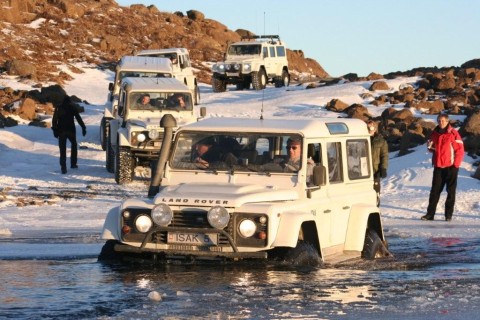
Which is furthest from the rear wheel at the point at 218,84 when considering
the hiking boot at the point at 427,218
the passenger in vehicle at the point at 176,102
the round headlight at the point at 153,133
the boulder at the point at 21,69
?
the hiking boot at the point at 427,218

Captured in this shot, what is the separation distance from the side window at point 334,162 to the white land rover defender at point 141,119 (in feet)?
37.2

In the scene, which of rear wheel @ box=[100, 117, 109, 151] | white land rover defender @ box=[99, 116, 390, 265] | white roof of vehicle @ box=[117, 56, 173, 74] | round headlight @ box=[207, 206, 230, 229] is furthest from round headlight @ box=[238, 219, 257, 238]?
white roof of vehicle @ box=[117, 56, 173, 74]

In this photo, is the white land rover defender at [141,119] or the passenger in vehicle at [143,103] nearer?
the white land rover defender at [141,119]

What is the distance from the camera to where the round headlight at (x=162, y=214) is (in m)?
11.1

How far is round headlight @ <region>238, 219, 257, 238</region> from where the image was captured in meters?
11.0

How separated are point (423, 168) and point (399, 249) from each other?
29.7 ft

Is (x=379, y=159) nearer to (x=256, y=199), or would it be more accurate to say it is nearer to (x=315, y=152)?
(x=315, y=152)

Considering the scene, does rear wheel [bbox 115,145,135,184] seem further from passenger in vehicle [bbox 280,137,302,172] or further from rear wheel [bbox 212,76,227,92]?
rear wheel [bbox 212,76,227,92]

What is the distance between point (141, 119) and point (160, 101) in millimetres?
729

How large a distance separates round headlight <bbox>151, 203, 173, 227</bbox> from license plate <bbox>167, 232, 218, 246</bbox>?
0.13m

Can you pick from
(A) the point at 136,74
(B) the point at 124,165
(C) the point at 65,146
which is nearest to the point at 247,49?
(A) the point at 136,74

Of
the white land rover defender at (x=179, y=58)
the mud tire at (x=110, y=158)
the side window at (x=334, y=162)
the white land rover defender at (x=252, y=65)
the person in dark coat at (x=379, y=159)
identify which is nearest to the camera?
the side window at (x=334, y=162)

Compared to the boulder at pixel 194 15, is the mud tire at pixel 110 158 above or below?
below

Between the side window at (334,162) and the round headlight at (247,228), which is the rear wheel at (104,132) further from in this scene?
the round headlight at (247,228)
